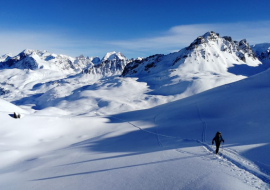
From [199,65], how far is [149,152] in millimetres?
137156

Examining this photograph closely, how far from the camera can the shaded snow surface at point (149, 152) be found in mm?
9586

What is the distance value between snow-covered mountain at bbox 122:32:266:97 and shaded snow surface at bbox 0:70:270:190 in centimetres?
7314

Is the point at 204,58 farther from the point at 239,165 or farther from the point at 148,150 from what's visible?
the point at 239,165

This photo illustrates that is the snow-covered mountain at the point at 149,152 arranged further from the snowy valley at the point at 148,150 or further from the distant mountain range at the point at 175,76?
the distant mountain range at the point at 175,76

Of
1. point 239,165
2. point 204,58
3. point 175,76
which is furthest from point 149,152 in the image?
point 204,58

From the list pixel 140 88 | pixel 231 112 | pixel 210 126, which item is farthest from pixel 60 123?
pixel 140 88

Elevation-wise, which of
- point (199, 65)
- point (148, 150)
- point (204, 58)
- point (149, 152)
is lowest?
point (148, 150)

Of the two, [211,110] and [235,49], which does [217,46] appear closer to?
[235,49]

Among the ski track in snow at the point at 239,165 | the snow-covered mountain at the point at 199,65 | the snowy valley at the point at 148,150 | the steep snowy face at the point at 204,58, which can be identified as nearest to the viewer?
the ski track in snow at the point at 239,165

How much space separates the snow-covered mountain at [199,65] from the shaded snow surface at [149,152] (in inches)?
2880

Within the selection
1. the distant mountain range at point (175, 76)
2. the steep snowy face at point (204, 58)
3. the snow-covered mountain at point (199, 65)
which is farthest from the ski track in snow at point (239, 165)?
the steep snowy face at point (204, 58)

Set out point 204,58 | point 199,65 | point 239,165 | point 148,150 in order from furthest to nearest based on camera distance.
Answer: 1. point 204,58
2. point 199,65
3. point 148,150
4. point 239,165

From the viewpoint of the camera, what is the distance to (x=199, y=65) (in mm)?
141125

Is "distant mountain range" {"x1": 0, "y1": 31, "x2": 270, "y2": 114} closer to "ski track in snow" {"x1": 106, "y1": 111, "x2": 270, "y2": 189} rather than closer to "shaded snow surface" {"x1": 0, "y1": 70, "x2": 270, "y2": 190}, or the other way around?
"shaded snow surface" {"x1": 0, "y1": 70, "x2": 270, "y2": 190}
